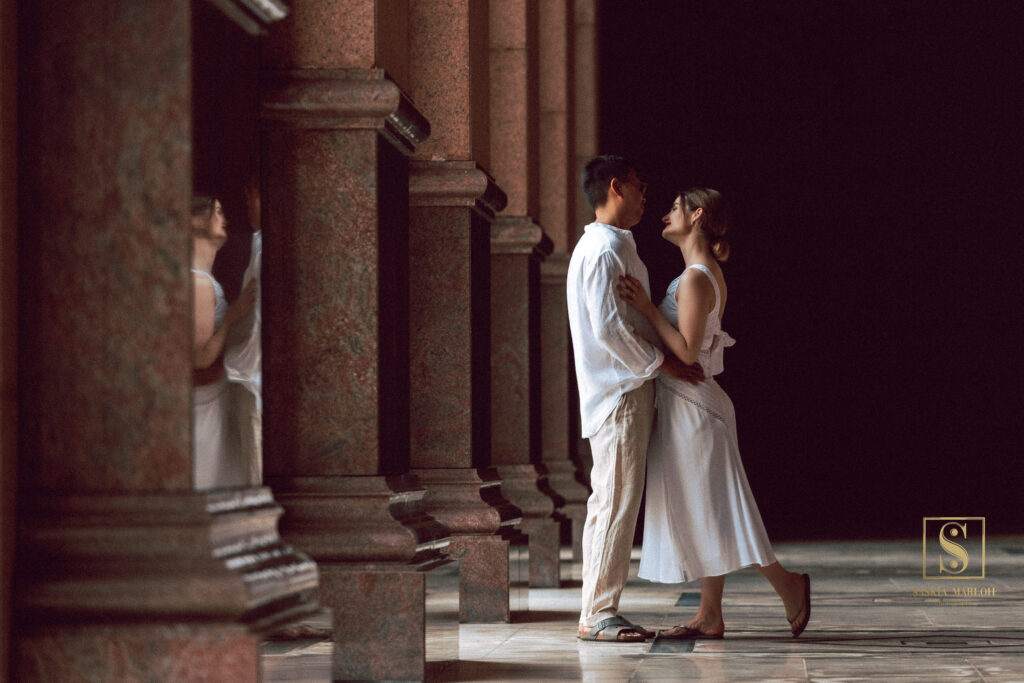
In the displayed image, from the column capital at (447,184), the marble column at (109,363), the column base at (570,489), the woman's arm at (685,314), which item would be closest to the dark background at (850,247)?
the column base at (570,489)

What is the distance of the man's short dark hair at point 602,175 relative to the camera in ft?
22.2

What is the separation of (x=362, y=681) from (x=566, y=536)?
7.28 meters

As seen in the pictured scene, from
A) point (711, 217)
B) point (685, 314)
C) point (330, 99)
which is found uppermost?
point (330, 99)

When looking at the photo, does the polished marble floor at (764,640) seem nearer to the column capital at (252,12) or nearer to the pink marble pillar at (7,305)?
the pink marble pillar at (7,305)

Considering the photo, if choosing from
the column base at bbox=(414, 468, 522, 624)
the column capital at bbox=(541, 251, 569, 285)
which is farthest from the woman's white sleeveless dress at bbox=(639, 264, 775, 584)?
the column capital at bbox=(541, 251, 569, 285)

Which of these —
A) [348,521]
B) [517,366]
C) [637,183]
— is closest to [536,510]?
[517,366]

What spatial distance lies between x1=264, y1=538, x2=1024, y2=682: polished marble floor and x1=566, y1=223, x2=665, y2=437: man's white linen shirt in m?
0.96

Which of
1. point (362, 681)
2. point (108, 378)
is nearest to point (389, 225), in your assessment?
point (362, 681)

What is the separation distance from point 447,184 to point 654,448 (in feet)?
4.64

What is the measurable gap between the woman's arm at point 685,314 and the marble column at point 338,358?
1763 millimetres

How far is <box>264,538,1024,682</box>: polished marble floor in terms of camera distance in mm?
5254

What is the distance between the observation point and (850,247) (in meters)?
17.0

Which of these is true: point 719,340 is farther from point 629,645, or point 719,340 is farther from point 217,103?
point 217,103

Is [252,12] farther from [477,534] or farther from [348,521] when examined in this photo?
[477,534]
